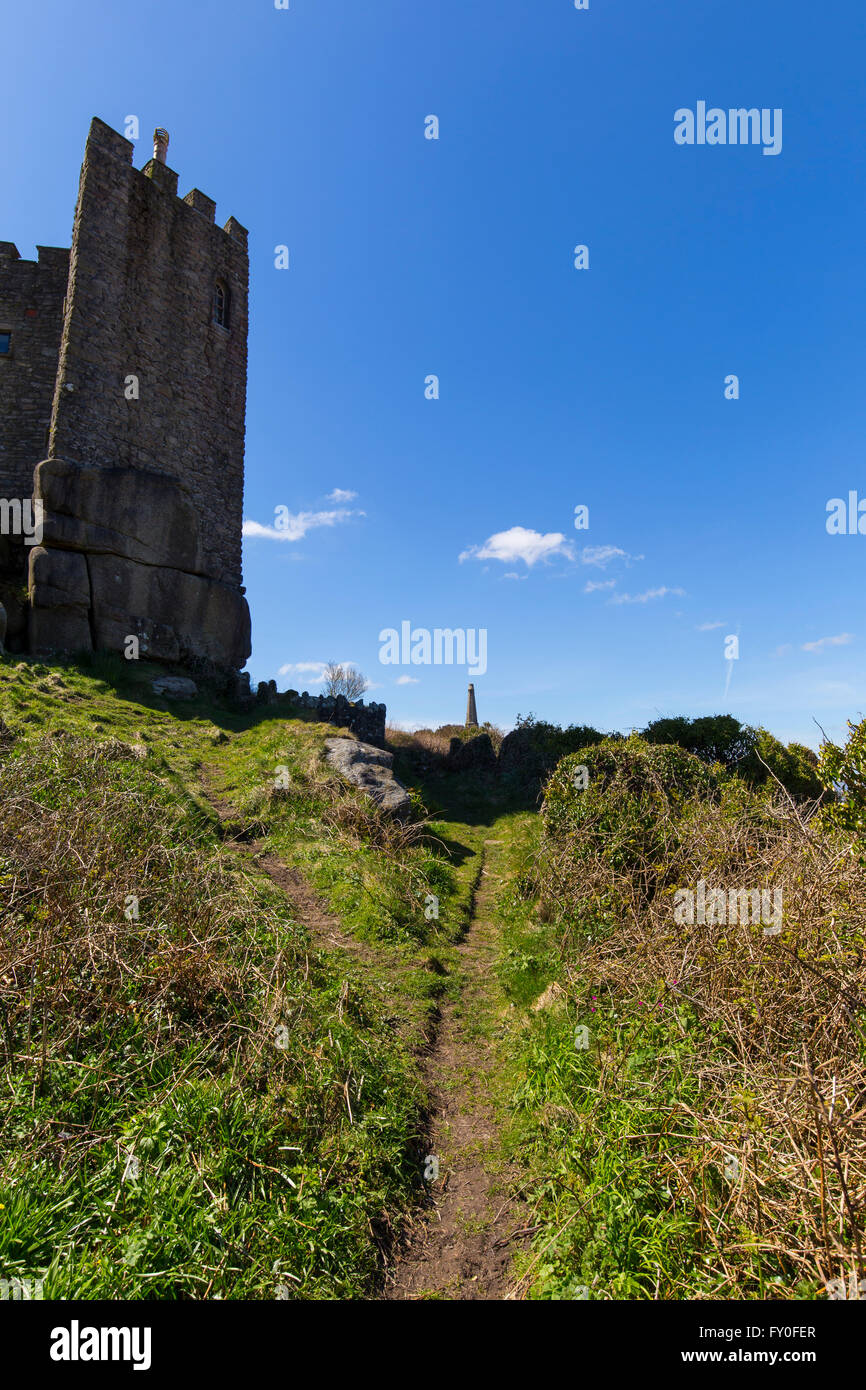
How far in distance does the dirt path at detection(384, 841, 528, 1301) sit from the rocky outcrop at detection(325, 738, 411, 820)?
4455mm

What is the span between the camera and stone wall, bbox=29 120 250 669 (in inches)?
606

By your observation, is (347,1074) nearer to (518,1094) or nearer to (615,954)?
(518,1094)

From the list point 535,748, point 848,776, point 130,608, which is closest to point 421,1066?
point 848,776

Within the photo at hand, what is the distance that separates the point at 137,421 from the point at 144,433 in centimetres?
32

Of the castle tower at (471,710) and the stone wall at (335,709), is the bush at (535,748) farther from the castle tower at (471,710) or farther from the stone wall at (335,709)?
the castle tower at (471,710)

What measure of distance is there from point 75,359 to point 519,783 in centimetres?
1569

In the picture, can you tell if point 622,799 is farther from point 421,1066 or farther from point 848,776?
point 421,1066

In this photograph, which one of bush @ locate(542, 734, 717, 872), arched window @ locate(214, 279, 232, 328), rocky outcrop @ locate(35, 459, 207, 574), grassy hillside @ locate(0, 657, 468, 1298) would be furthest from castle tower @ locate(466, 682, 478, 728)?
grassy hillside @ locate(0, 657, 468, 1298)

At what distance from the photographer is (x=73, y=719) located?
1022 cm

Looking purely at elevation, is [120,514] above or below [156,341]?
below

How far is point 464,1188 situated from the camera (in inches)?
153

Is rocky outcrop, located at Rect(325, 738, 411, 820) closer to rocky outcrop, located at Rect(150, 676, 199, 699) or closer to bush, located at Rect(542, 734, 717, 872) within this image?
bush, located at Rect(542, 734, 717, 872)
